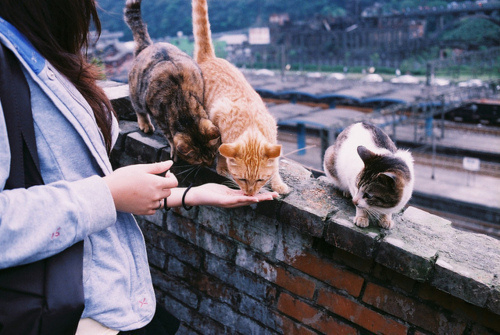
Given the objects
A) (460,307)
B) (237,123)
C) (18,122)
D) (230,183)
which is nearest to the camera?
(18,122)

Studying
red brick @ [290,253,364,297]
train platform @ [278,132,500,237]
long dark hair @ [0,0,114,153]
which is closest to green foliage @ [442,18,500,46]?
train platform @ [278,132,500,237]

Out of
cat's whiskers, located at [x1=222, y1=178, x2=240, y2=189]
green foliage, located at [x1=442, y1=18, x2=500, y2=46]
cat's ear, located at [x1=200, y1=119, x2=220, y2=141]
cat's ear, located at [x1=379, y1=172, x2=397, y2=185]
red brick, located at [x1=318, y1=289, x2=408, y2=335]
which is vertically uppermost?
green foliage, located at [x1=442, y1=18, x2=500, y2=46]

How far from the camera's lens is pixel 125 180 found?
998mm

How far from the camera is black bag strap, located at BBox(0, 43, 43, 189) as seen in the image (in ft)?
2.69

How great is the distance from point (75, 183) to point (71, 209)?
8 cm

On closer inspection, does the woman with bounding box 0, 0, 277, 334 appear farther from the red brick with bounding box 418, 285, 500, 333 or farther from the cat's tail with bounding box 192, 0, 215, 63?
the cat's tail with bounding box 192, 0, 215, 63

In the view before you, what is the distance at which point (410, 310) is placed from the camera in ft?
4.60

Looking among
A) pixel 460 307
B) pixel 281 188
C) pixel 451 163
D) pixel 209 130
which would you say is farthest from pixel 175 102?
pixel 451 163

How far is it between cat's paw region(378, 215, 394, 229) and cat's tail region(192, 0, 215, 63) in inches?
74.8

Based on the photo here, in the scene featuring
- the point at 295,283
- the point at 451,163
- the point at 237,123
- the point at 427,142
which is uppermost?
the point at 237,123

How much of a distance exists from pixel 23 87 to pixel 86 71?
0.30m

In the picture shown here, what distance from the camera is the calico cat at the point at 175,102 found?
2209 millimetres

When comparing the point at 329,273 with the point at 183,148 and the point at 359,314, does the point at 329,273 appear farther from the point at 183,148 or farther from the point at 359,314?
the point at 183,148

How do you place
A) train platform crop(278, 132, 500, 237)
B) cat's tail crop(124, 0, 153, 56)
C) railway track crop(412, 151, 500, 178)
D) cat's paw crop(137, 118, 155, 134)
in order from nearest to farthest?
cat's paw crop(137, 118, 155, 134) → cat's tail crop(124, 0, 153, 56) → train platform crop(278, 132, 500, 237) → railway track crop(412, 151, 500, 178)
